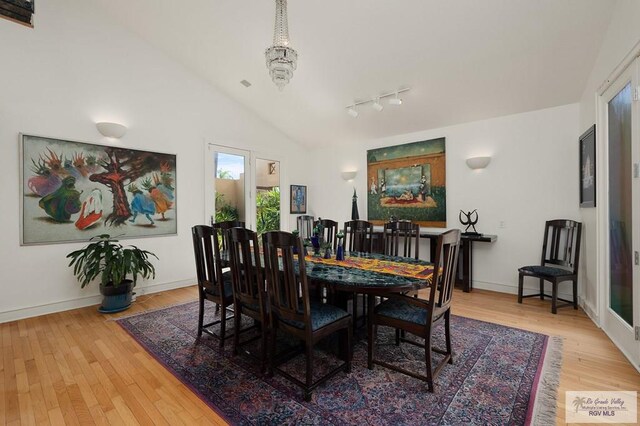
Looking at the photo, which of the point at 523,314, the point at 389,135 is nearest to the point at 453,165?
the point at 389,135

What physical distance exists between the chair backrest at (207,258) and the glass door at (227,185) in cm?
229

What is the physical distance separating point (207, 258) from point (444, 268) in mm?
1951

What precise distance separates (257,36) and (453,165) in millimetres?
3301

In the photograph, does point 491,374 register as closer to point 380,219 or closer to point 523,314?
point 523,314

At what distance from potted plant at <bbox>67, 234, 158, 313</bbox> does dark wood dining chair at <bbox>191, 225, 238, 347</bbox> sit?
1329mm

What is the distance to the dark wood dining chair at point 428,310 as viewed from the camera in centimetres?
197

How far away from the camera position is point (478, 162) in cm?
430

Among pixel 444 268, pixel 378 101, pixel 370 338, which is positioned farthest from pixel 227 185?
pixel 444 268

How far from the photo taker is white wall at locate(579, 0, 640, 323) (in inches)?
91.8

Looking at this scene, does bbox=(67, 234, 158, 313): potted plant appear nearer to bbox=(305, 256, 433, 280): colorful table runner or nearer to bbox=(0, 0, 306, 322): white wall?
bbox=(0, 0, 306, 322): white wall

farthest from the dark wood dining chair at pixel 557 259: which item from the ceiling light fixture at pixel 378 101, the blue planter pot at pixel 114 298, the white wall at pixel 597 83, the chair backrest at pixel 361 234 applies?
the blue planter pot at pixel 114 298

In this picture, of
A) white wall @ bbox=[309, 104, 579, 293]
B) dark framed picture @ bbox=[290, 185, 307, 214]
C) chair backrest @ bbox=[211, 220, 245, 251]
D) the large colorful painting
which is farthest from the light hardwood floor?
dark framed picture @ bbox=[290, 185, 307, 214]

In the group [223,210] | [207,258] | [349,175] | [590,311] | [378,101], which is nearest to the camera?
[207,258]

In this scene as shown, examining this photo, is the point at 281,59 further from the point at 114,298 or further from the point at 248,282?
the point at 114,298
